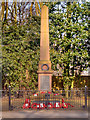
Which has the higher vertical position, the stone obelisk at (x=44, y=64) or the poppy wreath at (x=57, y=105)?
the stone obelisk at (x=44, y=64)

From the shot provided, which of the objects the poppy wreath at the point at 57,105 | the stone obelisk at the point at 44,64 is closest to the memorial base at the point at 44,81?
Answer: the stone obelisk at the point at 44,64

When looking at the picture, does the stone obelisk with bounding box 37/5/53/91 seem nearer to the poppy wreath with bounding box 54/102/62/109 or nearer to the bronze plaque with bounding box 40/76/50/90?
the bronze plaque with bounding box 40/76/50/90

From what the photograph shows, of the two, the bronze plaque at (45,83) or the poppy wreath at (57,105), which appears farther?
the bronze plaque at (45,83)

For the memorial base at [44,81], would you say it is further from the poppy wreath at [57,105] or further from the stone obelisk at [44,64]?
the poppy wreath at [57,105]

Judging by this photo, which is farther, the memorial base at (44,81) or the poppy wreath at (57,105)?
the memorial base at (44,81)

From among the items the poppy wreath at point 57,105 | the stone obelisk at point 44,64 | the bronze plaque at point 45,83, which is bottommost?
the poppy wreath at point 57,105

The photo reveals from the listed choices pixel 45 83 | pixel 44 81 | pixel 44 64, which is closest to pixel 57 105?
pixel 45 83

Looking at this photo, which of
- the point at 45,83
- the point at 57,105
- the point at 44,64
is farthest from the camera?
the point at 44,64

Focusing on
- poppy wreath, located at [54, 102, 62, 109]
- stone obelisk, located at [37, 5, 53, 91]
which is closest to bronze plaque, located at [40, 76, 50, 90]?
stone obelisk, located at [37, 5, 53, 91]

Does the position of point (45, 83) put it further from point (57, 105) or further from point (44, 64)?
point (57, 105)

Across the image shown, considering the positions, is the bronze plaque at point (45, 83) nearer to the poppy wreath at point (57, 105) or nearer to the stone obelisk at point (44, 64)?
the stone obelisk at point (44, 64)

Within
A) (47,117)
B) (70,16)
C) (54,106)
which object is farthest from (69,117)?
(70,16)

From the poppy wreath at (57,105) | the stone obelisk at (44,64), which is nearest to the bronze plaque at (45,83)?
the stone obelisk at (44,64)

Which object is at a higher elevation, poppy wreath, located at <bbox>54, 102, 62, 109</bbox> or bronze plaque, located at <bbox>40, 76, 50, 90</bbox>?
bronze plaque, located at <bbox>40, 76, 50, 90</bbox>
